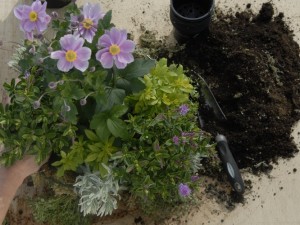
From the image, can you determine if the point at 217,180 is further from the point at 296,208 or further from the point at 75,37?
the point at 75,37

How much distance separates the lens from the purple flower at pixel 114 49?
1.24 metres

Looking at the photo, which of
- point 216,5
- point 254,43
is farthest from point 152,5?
point 254,43

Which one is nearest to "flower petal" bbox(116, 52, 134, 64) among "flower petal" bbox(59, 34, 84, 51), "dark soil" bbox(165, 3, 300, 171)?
"flower petal" bbox(59, 34, 84, 51)

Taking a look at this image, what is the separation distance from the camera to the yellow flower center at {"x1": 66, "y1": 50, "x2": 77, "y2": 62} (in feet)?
3.97

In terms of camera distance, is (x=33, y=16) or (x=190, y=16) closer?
(x=33, y=16)

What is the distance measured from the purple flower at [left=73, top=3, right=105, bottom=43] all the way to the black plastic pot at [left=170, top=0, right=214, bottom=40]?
72 centimetres

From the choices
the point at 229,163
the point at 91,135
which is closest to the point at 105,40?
the point at 91,135

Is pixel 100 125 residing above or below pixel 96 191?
above

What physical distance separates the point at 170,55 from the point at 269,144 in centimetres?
62

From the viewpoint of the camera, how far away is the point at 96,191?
1.67m

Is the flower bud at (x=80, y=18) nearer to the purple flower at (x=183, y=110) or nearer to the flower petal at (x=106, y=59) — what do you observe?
the flower petal at (x=106, y=59)

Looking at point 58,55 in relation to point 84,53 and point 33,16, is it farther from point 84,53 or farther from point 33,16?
point 33,16

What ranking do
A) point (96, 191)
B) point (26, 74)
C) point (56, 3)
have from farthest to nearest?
1. point (56, 3)
2. point (96, 191)
3. point (26, 74)

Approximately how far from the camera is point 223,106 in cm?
208
